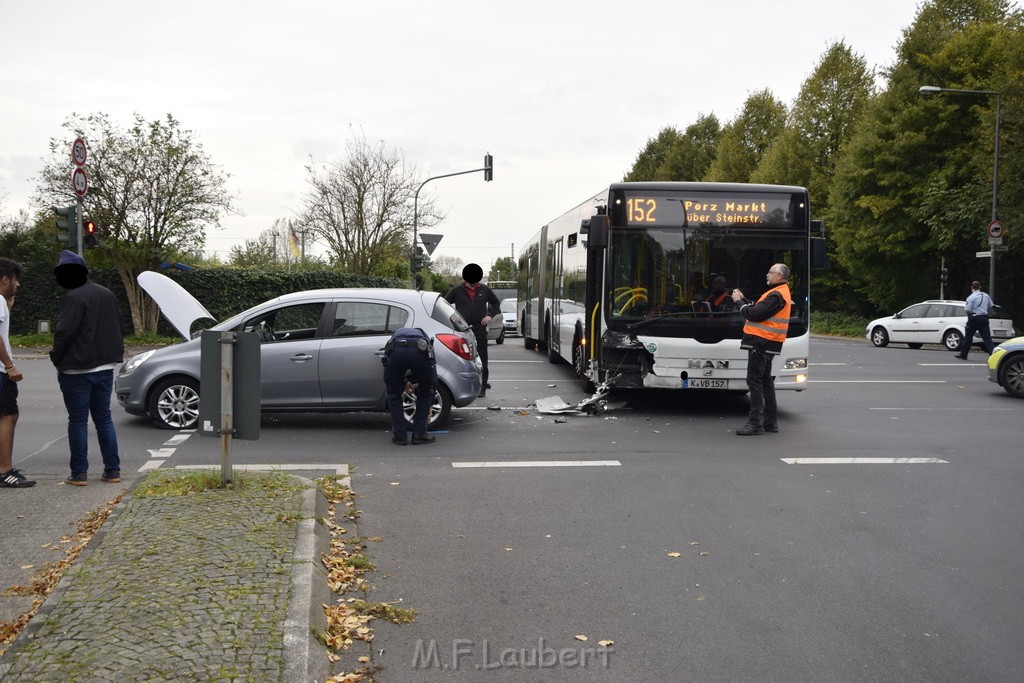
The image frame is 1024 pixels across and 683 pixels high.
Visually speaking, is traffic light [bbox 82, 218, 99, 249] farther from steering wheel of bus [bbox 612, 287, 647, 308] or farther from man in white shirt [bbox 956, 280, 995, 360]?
man in white shirt [bbox 956, 280, 995, 360]

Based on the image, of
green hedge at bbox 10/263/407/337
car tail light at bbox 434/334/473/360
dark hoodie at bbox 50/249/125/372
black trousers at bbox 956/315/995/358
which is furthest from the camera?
green hedge at bbox 10/263/407/337

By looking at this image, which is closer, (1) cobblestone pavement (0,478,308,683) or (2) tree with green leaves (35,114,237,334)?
(1) cobblestone pavement (0,478,308,683)

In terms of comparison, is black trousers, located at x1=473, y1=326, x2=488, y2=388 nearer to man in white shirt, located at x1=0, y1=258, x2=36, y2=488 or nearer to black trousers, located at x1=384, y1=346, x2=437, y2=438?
black trousers, located at x1=384, y1=346, x2=437, y2=438

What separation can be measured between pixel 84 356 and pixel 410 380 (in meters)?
3.34

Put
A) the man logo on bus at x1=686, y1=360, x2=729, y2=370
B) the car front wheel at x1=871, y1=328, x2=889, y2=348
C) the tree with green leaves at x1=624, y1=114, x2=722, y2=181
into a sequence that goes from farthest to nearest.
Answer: the tree with green leaves at x1=624, y1=114, x2=722, y2=181, the car front wheel at x1=871, y1=328, x2=889, y2=348, the man logo on bus at x1=686, y1=360, x2=729, y2=370

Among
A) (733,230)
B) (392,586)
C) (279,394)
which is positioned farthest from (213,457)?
(733,230)

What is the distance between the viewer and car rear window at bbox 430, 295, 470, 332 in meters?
10.7

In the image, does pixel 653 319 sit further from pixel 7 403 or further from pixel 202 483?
pixel 7 403

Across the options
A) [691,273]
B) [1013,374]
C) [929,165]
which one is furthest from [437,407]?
[929,165]

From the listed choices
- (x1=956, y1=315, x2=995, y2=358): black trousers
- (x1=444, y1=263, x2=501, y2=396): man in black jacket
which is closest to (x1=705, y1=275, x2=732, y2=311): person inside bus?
(x1=444, y1=263, x2=501, y2=396): man in black jacket

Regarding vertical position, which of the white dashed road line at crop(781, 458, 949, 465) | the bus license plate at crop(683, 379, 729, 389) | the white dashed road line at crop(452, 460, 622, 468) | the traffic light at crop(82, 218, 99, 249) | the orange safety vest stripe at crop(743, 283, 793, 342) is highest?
the traffic light at crop(82, 218, 99, 249)

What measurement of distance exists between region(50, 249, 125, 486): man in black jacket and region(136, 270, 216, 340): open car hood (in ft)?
6.71

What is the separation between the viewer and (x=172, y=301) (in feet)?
31.7

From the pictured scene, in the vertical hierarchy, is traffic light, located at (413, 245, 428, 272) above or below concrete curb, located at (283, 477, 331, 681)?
above
